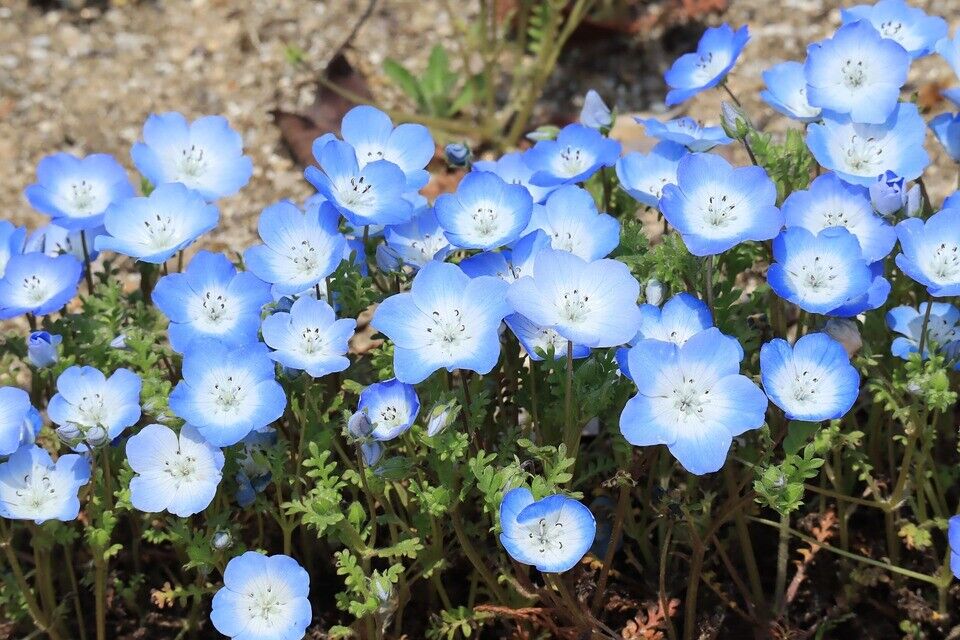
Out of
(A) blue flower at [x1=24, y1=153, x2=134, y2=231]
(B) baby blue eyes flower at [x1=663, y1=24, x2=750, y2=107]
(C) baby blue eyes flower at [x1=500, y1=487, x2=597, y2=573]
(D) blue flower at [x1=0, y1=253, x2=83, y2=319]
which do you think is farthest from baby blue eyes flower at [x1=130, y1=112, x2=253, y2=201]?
(C) baby blue eyes flower at [x1=500, y1=487, x2=597, y2=573]

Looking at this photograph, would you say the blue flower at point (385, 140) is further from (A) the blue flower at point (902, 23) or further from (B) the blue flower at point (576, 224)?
(A) the blue flower at point (902, 23)

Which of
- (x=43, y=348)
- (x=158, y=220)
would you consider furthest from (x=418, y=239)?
(x=43, y=348)

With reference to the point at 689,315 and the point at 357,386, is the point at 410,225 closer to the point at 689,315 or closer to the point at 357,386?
the point at 357,386

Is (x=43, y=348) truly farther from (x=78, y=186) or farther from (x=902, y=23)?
(x=902, y=23)

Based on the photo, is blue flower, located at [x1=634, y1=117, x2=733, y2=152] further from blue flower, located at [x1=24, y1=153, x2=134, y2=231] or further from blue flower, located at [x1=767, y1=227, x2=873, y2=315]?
blue flower, located at [x1=24, y1=153, x2=134, y2=231]

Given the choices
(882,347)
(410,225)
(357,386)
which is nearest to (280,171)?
(410,225)

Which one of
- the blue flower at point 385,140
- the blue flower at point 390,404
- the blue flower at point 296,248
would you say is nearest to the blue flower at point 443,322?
the blue flower at point 390,404
